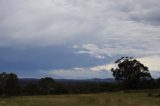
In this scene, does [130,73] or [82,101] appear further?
[130,73]

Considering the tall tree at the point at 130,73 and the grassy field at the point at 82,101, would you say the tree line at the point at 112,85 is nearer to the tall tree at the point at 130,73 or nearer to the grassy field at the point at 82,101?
the tall tree at the point at 130,73

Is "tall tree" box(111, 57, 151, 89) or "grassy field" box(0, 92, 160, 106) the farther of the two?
"tall tree" box(111, 57, 151, 89)

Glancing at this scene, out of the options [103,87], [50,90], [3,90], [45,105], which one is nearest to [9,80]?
[3,90]

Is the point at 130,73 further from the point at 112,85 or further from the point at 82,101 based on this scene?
the point at 82,101

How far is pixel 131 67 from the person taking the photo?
118500mm

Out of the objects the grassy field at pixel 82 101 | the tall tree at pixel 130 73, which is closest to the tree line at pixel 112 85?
the tall tree at pixel 130 73

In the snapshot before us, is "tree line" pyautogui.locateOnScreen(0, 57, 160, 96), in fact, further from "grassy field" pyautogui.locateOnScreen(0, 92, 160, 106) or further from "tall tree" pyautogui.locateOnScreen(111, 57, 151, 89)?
"grassy field" pyautogui.locateOnScreen(0, 92, 160, 106)

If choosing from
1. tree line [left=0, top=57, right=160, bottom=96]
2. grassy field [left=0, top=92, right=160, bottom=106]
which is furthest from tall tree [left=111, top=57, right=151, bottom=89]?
grassy field [left=0, top=92, right=160, bottom=106]

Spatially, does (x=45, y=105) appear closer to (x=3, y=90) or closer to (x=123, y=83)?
(x=3, y=90)

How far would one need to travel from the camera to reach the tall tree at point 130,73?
4520 inches

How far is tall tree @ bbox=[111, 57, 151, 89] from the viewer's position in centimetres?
11481

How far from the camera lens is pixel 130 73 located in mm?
117500

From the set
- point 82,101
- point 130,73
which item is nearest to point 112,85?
point 130,73

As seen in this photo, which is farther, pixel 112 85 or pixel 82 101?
pixel 112 85
